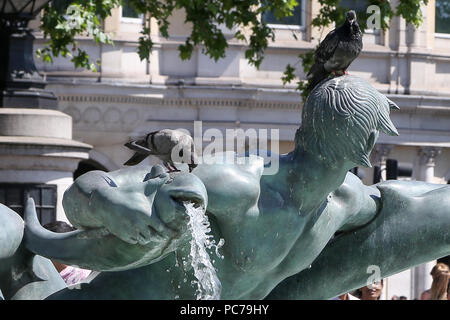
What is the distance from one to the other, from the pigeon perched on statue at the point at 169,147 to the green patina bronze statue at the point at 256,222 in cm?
4

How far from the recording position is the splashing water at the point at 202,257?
3096 millimetres

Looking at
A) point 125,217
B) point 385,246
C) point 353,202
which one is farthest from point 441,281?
point 125,217

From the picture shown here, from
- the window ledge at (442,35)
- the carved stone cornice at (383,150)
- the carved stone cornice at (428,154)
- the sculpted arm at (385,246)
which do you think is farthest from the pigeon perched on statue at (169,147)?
the window ledge at (442,35)

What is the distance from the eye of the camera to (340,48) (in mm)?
3379

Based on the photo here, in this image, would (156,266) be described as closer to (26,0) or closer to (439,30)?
(26,0)

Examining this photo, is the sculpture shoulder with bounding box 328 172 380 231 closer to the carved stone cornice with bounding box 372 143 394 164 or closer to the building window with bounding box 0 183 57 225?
the building window with bounding box 0 183 57 225

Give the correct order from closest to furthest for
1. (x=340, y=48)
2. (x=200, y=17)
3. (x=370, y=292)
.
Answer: (x=340, y=48) → (x=370, y=292) → (x=200, y=17)

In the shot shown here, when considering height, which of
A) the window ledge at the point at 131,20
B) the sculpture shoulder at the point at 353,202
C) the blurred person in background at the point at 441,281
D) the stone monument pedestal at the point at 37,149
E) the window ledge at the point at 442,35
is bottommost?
Result: the blurred person in background at the point at 441,281

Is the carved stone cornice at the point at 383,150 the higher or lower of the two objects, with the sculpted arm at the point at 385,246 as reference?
lower

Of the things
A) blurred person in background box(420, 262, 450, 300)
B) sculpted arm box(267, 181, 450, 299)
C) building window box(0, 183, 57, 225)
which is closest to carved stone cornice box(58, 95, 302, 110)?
building window box(0, 183, 57, 225)

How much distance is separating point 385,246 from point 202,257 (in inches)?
23.5

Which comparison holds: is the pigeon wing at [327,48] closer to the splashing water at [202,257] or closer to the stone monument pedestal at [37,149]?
the splashing water at [202,257]

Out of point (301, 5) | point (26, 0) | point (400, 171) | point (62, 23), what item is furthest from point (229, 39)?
point (26, 0)

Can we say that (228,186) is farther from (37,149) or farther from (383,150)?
(383,150)
